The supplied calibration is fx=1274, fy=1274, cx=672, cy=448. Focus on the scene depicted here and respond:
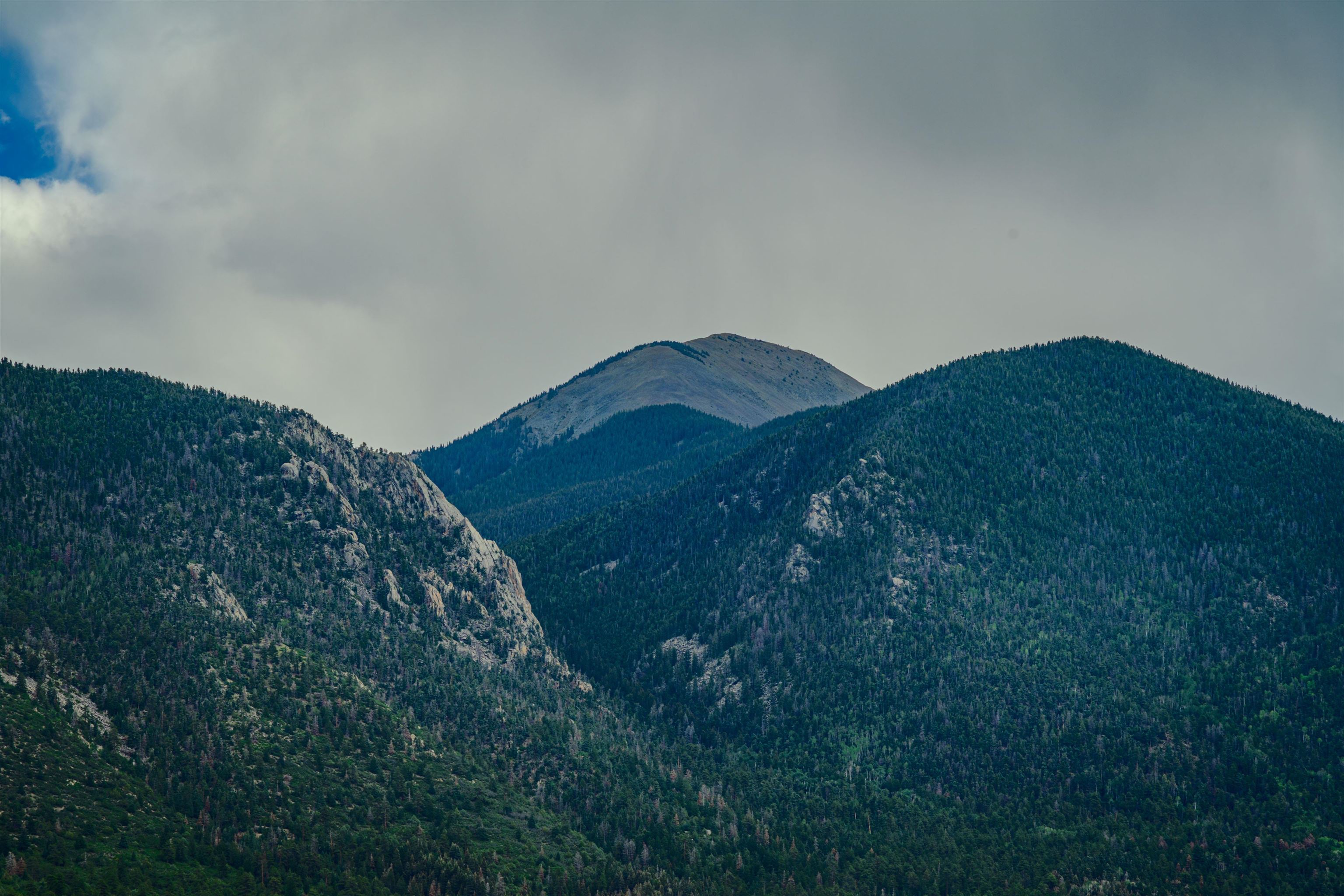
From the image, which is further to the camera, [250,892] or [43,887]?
[250,892]

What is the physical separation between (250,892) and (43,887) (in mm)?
31652

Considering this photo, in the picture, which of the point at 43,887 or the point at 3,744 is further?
the point at 3,744

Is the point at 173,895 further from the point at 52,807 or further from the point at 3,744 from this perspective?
the point at 3,744

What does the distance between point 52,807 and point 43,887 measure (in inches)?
696

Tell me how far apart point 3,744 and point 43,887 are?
93.0ft

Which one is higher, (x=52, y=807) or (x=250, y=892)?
(x=52, y=807)

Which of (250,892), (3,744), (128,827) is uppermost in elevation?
(3,744)

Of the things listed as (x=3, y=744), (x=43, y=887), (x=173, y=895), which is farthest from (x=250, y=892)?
(x=3, y=744)

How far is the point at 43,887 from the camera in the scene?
178000mm

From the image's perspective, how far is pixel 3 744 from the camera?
196 m

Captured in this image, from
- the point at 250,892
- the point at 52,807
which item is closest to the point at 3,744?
the point at 52,807

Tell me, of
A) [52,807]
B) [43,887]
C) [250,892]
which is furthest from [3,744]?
[250,892]

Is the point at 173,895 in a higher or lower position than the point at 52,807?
lower

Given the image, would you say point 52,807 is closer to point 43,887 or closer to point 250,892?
point 43,887
